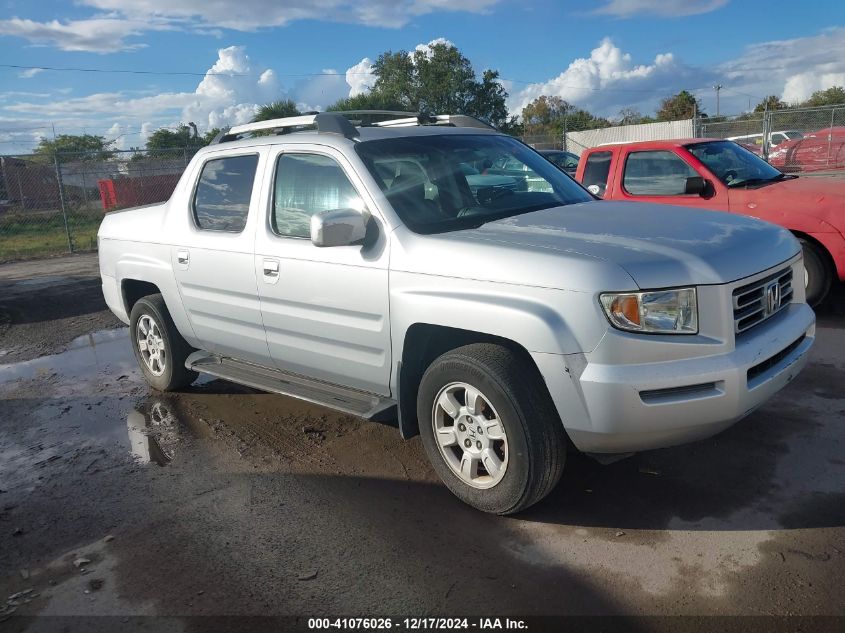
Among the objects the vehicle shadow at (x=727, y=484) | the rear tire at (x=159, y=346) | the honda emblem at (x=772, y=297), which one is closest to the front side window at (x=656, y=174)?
Answer: the vehicle shadow at (x=727, y=484)

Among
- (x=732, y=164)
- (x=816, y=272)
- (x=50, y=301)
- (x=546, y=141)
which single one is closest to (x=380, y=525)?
(x=816, y=272)

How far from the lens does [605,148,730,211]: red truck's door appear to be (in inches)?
278

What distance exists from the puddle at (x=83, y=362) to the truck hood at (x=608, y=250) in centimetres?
435

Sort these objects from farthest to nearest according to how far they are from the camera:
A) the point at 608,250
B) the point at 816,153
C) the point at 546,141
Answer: the point at 546,141
the point at 816,153
the point at 608,250

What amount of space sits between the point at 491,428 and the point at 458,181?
62.3 inches

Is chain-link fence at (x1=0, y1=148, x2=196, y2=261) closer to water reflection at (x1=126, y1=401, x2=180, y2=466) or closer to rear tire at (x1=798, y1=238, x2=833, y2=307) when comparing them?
water reflection at (x1=126, y1=401, x2=180, y2=466)

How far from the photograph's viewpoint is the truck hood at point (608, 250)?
→ 3.12 m

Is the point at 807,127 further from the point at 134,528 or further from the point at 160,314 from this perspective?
the point at 134,528

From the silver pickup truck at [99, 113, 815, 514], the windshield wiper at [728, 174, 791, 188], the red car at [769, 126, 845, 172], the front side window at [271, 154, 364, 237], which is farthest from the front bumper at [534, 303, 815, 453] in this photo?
the red car at [769, 126, 845, 172]

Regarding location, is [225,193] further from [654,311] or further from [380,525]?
[654,311]

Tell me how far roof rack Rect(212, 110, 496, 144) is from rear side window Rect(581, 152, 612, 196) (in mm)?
2815

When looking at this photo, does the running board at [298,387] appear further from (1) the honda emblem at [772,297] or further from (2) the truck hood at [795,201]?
(2) the truck hood at [795,201]

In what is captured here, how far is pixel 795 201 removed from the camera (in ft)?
21.7

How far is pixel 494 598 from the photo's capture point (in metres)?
2.97
